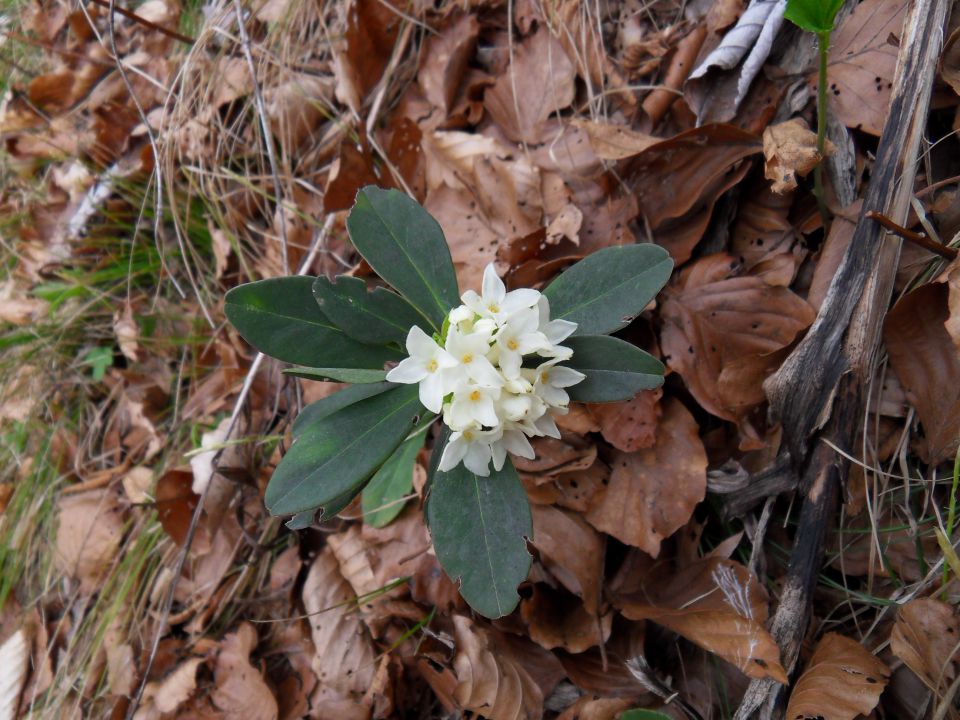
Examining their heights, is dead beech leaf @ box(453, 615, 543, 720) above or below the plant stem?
below

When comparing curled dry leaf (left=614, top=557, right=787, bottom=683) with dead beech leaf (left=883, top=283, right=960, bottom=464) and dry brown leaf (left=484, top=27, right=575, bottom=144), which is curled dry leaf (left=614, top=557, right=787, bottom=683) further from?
dry brown leaf (left=484, top=27, right=575, bottom=144)

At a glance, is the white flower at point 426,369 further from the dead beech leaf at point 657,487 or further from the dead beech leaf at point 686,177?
the dead beech leaf at point 686,177

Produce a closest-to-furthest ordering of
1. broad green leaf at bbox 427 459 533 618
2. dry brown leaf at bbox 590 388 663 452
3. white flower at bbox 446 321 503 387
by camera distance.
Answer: white flower at bbox 446 321 503 387 → broad green leaf at bbox 427 459 533 618 → dry brown leaf at bbox 590 388 663 452

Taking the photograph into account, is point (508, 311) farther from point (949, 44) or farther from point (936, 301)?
point (949, 44)

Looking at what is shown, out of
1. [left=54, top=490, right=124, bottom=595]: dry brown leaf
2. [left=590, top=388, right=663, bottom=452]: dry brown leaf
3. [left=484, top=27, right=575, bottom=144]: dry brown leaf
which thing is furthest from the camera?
[left=54, top=490, right=124, bottom=595]: dry brown leaf

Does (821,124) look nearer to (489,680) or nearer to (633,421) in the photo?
(633,421)

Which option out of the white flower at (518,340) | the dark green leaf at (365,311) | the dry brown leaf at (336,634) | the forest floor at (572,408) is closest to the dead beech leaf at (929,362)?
the forest floor at (572,408)

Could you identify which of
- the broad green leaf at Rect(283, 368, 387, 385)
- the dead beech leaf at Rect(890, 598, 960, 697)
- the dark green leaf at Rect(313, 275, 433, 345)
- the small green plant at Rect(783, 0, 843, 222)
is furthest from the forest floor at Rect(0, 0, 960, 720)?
the broad green leaf at Rect(283, 368, 387, 385)

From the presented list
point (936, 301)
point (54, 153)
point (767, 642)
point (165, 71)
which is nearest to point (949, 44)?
point (936, 301)

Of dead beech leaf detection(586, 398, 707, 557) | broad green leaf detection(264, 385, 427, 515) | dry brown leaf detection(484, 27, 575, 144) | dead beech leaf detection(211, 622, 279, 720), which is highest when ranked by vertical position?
dry brown leaf detection(484, 27, 575, 144)
